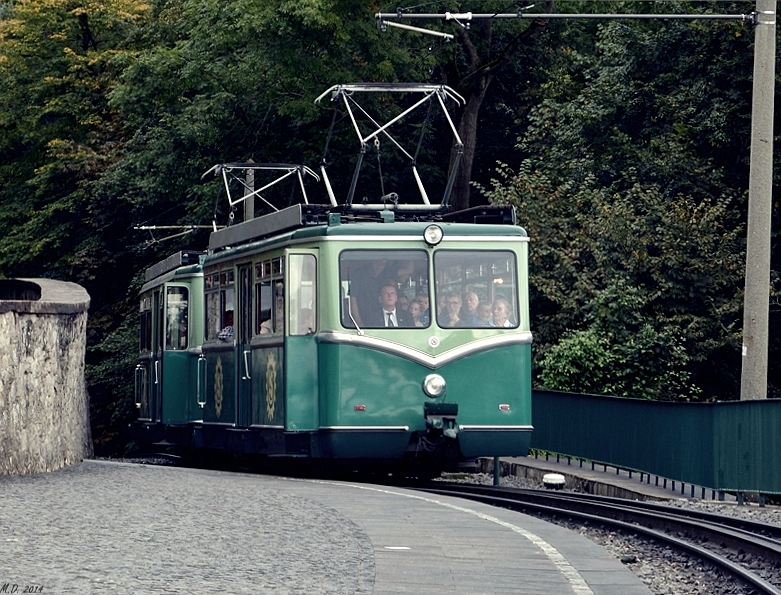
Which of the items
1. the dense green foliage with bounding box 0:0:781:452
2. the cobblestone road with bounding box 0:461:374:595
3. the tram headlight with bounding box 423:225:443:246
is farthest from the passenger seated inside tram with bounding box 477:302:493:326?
the dense green foliage with bounding box 0:0:781:452

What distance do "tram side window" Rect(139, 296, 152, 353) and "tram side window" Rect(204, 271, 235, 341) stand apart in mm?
4232

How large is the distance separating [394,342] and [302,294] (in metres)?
1.21

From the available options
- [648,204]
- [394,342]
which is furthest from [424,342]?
[648,204]

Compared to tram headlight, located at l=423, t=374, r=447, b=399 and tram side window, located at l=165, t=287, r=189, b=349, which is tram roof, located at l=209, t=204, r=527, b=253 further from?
tram side window, located at l=165, t=287, r=189, b=349

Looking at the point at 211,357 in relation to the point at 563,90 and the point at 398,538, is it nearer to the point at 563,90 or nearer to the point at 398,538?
the point at 398,538

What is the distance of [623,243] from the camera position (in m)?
31.6

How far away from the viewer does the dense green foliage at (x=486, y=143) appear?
3158 centimetres

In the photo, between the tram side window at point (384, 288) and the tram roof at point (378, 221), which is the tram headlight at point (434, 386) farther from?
the tram roof at point (378, 221)

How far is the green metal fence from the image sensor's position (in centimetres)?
1873

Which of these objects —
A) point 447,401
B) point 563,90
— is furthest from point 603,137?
point 447,401

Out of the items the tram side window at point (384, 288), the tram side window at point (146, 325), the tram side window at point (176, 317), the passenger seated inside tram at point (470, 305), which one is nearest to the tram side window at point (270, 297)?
the tram side window at point (384, 288)

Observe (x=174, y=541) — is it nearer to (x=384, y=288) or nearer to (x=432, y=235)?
(x=384, y=288)

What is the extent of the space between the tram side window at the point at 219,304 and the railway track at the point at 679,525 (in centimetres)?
374

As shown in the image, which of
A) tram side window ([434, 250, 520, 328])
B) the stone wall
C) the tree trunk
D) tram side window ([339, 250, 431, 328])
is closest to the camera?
the stone wall
